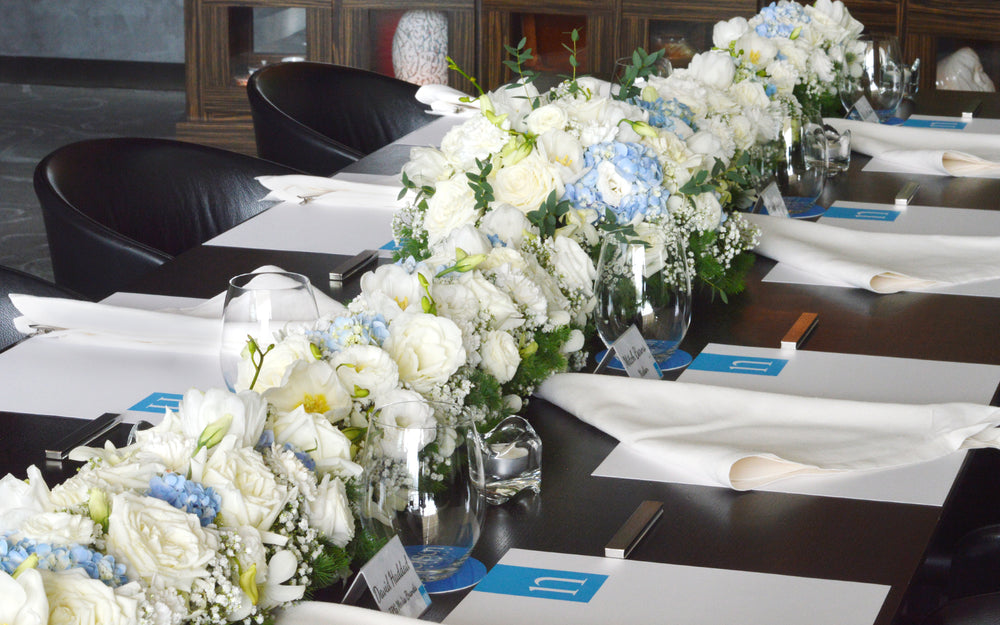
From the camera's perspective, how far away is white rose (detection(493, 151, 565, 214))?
67.1 inches

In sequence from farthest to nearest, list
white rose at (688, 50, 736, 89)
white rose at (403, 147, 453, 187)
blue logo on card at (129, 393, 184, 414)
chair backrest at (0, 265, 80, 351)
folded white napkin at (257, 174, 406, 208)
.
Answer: folded white napkin at (257, 174, 406, 208)
white rose at (688, 50, 736, 89)
chair backrest at (0, 265, 80, 351)
white rose at (403, 147, 453, 187)
blue logo on card at (129, 393, 184, 414)

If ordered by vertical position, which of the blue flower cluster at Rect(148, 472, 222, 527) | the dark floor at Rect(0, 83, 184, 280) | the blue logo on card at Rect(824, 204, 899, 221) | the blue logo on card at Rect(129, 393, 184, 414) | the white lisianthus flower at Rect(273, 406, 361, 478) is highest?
the blue flower cluster at Rect(148, 472, 222, 527)

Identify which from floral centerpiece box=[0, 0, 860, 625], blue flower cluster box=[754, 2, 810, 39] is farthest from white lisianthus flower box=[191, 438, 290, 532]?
blue flower cluster box=[754, 2, 810, 39]

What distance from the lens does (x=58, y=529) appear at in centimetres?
86

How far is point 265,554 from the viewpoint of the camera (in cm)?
96

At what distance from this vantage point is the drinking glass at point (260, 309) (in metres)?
1.34

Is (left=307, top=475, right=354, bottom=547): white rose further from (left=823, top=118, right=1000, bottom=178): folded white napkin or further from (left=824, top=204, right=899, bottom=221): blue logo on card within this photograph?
(left=823, top=118, right=1000, bottom=178): folded white napkin

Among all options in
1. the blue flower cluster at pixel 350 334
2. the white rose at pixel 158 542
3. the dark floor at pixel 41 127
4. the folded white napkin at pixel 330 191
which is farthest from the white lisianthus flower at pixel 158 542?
the dark floor at pixel 41 127

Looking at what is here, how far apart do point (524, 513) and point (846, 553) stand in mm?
312

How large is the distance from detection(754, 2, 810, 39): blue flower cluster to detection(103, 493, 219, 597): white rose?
2.15m

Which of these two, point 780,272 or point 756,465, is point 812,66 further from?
point 756,465

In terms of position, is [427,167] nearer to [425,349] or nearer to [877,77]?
[425,349]

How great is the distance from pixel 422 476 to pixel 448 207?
729mm

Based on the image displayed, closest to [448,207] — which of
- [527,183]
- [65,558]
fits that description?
[527,183]
